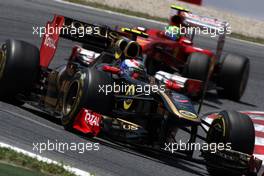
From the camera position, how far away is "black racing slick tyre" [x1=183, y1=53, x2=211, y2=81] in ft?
50.5

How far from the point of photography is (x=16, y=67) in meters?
10.9

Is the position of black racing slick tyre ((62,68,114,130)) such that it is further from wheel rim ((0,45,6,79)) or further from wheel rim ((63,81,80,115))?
wheel rim ((0,45,6,79))

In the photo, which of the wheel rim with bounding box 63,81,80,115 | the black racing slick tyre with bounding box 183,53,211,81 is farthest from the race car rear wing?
the wheel rim with bounding box 63,81,80,115

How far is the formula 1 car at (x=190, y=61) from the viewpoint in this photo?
15.5 meters

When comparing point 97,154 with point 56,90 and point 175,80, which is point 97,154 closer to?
point 56,90

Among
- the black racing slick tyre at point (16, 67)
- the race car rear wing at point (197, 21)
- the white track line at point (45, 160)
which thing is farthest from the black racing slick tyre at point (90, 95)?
the race car rear wing at point (197, 21)

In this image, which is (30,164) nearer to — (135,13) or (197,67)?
(197,67)

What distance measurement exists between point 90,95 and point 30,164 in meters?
2.14

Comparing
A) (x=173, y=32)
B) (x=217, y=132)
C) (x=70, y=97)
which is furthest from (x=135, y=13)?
(x=217, y=132)

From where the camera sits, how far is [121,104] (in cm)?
1016

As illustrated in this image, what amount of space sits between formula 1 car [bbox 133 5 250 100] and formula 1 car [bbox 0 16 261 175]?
4180 mm

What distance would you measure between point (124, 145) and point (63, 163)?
2201 millimetres

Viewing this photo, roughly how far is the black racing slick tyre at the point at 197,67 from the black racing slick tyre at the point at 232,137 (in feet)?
19.1

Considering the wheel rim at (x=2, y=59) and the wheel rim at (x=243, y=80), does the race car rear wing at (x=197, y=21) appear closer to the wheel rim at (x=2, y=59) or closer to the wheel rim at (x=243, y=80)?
the wheel rim at (x=243, y=80)
